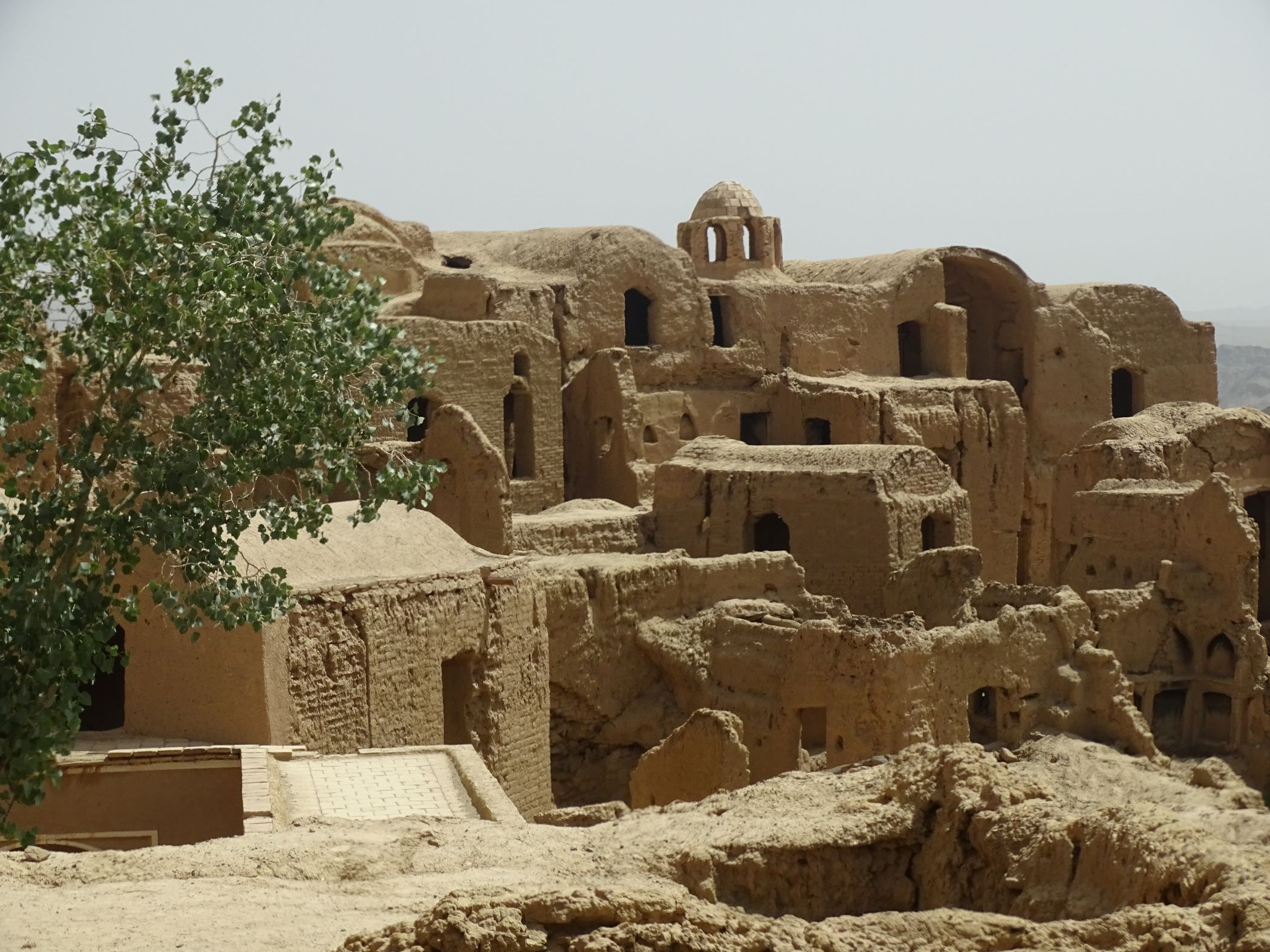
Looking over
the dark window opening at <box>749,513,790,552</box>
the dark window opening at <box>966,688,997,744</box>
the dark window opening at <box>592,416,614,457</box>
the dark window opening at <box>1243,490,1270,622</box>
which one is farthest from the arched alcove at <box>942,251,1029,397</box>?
the dark window opening at <box>966,688,997,744</box>

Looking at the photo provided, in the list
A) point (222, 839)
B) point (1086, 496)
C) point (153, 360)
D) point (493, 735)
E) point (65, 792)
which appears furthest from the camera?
point (1086, 496)

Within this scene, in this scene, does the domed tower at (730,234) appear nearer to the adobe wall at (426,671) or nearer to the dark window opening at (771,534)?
the dark window opening at (771,534)

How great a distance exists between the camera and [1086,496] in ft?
78.5

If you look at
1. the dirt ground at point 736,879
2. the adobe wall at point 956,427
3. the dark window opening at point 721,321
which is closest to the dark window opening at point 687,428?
the adobe wall at point 956,427

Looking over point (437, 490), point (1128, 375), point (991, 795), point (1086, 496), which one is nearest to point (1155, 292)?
point (1128, 375)

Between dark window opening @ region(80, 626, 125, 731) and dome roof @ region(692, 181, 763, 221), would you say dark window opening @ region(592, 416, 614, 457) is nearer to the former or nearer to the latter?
dome roof @ region(692, 181, 763, 221)

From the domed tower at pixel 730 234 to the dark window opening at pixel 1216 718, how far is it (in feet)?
50.8

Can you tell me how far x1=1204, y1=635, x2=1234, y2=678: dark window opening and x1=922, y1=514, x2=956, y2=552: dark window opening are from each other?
12.7 ft

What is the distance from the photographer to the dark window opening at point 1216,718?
843 inches

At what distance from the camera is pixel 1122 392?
3675cm

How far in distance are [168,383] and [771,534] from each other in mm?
15455

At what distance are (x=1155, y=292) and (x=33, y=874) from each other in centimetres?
3090

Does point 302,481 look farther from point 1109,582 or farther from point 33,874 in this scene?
point 1109,582

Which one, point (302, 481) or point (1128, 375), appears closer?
point (302, 481)
